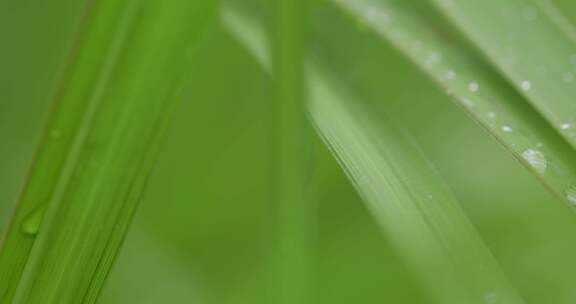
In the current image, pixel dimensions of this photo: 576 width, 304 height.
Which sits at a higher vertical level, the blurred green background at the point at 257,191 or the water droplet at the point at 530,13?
the water droplet at the point at 530,13

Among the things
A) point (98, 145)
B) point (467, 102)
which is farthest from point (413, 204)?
point (98, 145)

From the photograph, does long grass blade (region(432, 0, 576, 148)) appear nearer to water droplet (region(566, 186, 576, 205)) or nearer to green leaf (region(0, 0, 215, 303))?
water droplet (region(566, 186, 576, 205))

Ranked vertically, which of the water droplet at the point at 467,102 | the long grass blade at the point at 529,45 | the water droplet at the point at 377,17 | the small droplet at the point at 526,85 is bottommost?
the water droplet at the point at 467,102

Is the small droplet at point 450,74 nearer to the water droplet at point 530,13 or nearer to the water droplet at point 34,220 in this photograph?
the water droplet at point 530,13

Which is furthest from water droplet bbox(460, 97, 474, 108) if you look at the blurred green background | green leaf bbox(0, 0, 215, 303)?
the blurred green background

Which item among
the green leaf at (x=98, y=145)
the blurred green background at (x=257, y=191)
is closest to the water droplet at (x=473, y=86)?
the green leaf at (x=98, y=145)

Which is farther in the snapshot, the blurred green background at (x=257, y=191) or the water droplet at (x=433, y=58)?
the blurred green background at (x=257, y=191)
